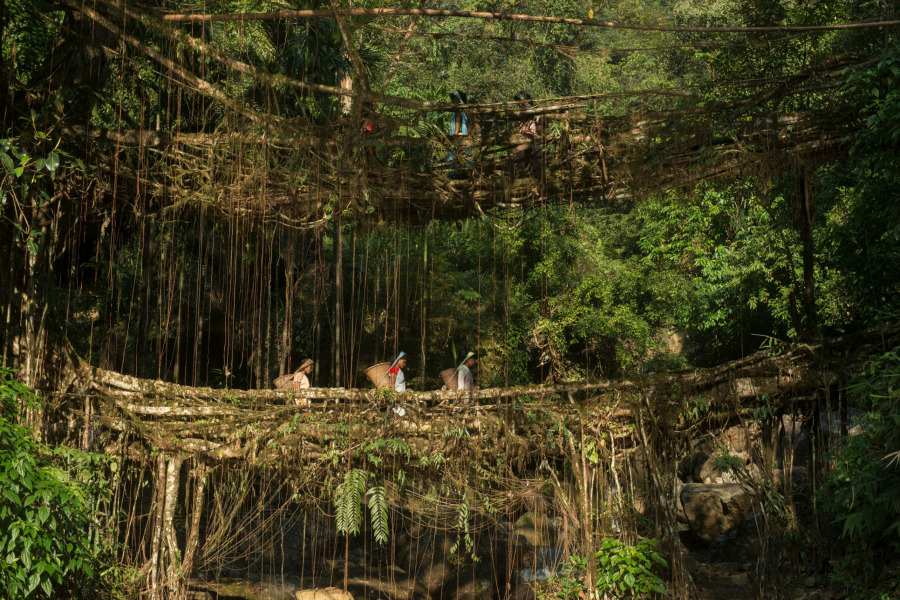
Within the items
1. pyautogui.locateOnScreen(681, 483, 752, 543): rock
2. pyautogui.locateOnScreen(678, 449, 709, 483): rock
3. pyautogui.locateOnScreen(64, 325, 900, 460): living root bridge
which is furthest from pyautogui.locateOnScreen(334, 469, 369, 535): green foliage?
pyautogui.locateOnScreen(678, 449, 709, 483): rock

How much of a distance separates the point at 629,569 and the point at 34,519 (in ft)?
15.6

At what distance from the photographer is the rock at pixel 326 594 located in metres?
10.2

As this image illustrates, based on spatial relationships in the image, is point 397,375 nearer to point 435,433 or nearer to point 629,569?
point 435,433

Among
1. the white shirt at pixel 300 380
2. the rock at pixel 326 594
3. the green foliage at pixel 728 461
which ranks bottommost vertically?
the rock at pixel 326 594

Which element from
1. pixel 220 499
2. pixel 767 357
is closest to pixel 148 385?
pixel 220 499

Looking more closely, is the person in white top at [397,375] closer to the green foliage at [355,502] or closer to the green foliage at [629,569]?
the green foliage at [355,502]

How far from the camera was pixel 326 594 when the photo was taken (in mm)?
10273

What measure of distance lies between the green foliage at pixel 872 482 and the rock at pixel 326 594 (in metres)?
5.70

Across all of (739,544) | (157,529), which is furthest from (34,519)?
(739,544)

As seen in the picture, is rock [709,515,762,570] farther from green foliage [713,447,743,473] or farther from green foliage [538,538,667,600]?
green foliage [538,538,667,600]

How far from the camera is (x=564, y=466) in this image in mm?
8023

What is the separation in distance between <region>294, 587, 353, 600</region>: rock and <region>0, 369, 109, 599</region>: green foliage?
399 cm

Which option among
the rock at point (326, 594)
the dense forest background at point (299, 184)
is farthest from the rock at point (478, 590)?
the dense forest background at point (299, 184)

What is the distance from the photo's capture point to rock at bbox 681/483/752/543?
1241cm
